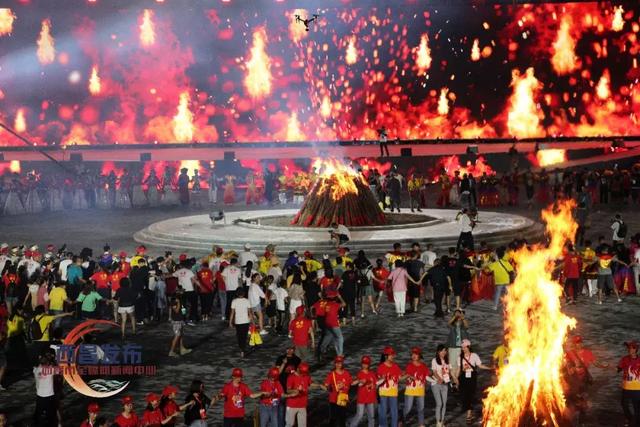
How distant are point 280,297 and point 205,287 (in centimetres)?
188

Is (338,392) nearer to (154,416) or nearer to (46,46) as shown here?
(154,416)

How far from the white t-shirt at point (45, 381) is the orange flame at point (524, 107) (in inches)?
1987

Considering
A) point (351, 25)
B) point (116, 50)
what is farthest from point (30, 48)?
point (351, 25)

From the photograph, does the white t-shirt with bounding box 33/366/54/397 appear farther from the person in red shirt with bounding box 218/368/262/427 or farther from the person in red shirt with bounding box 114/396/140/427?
the person in red shirt with bounding box 218/368/262/427

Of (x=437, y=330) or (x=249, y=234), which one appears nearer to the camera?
(x=437, y=330)

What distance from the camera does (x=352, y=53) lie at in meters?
60.4

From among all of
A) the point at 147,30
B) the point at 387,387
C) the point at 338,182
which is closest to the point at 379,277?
the point at 387,387

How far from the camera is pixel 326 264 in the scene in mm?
16375

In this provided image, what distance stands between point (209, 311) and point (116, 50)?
47766 millimetres

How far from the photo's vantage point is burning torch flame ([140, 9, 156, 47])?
6188cm

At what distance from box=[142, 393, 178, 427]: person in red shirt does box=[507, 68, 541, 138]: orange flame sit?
51.2 m

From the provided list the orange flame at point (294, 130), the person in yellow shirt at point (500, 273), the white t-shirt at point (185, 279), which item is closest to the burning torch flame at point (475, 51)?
the orange flame at point (294, 130)

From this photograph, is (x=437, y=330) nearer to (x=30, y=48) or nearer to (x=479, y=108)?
(x=479, y=108)

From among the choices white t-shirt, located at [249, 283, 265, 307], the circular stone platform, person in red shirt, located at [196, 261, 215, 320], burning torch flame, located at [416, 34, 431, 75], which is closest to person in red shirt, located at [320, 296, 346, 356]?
white t-shirt, located at [249, 283, 265, 307]
